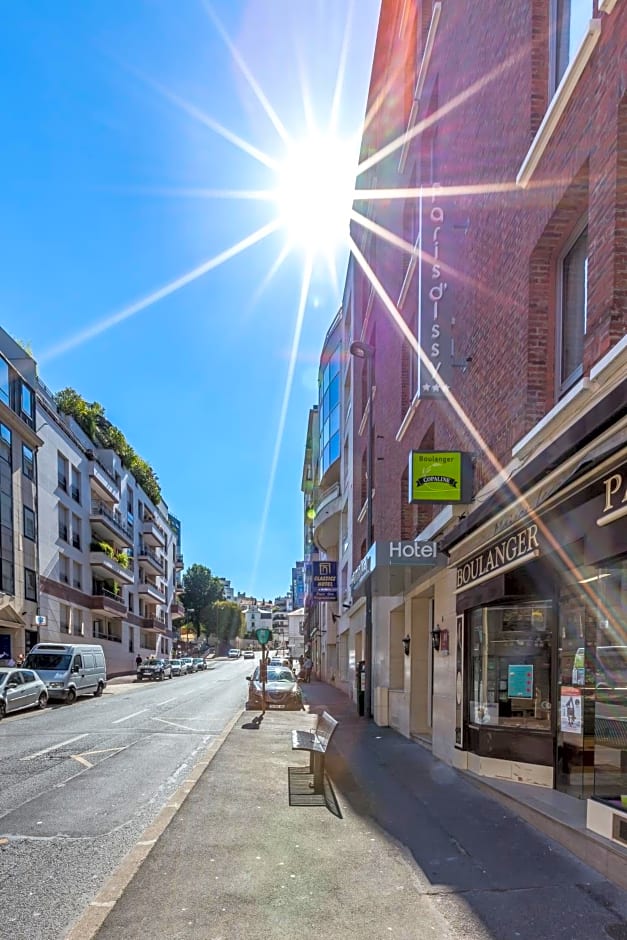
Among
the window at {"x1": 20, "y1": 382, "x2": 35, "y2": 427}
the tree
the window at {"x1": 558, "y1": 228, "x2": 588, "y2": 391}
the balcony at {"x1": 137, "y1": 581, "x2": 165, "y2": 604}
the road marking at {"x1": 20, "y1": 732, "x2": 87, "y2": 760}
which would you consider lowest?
the tree

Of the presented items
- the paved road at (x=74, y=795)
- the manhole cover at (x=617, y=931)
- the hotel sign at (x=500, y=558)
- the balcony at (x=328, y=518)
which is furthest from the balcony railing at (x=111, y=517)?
the manhole cover at (x=617, y=931)

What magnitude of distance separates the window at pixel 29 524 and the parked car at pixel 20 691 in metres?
13.9

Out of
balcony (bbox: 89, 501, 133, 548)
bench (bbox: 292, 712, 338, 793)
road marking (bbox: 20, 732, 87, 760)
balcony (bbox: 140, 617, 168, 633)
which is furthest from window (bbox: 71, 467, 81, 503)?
bench (bbox: 292, 712, 338, 793)

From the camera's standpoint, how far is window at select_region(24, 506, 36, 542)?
33031 mm

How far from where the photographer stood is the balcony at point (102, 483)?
145 ft

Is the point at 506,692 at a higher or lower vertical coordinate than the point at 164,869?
higher

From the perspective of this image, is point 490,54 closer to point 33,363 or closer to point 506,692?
point 506,692

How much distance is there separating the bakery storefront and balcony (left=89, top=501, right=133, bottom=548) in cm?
3808

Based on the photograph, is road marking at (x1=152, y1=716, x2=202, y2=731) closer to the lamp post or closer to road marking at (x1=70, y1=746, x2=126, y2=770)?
road marking at (x1=70, y1=746, x2=126, y2=770)

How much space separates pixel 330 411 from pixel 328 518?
6086 mm

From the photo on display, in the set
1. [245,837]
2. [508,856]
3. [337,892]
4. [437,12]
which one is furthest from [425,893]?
[437,12]

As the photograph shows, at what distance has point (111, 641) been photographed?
156ft

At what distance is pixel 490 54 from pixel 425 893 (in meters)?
10.2

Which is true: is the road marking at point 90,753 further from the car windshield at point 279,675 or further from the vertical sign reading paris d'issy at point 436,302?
the car windshield at point 279,675
